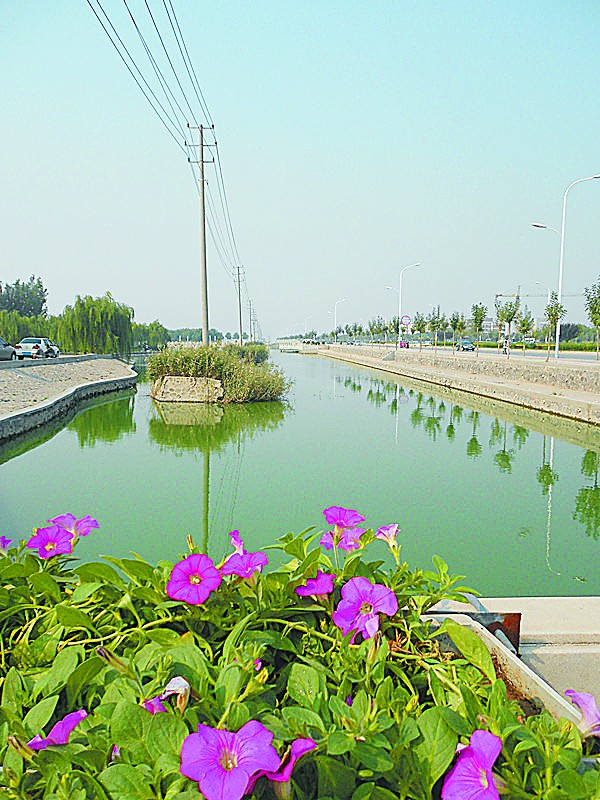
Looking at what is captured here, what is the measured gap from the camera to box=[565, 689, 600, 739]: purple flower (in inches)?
36.3

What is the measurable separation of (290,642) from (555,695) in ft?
1.52

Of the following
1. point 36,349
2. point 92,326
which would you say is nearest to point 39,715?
point 36,349

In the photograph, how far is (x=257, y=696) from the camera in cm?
94

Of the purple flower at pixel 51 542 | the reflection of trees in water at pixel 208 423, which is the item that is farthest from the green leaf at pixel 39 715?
the reflection of trees in water at pixel 208 423

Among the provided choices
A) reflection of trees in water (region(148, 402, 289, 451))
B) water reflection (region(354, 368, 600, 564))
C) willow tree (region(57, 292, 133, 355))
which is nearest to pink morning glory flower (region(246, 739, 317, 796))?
water reflection (region(354, 368, 600, 564))

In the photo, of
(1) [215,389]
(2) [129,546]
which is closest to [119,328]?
(1) [215,389]

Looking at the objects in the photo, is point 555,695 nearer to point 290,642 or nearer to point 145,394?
point 290,642

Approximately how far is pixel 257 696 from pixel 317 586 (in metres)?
0.25

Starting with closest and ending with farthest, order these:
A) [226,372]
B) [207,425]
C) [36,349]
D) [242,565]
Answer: [242,565] < [207,425] < [226,372] < [36,349]

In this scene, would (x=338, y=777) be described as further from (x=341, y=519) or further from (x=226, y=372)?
(x=226, y=372)

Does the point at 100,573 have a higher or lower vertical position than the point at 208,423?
higher

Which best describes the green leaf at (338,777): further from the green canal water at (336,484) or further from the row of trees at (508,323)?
the row of trees at (508,323)

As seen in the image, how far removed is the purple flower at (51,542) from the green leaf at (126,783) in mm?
663

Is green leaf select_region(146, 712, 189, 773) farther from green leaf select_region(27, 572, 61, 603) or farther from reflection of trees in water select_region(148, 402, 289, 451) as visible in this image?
reflection of trees in water select_region(148, 402, 289, 451)
